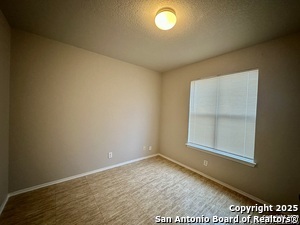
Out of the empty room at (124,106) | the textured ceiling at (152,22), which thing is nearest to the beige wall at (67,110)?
Answer: the empty room at (124,106)

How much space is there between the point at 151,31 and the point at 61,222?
108 inches

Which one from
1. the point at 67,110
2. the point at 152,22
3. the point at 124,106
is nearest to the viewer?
the point at 152,22

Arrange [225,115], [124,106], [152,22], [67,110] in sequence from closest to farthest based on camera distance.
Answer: [152,22] → [67,110] → [225,115] → [124,106]

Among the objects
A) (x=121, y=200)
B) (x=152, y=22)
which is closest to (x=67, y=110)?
(x=121, y=200)

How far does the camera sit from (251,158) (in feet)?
6.75

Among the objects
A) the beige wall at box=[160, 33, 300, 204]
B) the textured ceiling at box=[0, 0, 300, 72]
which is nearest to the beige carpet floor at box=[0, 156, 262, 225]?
the beige wall at box=[160, 33, 300, 204]

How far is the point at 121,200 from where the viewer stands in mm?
1848

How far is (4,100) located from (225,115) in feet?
11.6

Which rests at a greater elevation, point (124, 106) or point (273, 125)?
point (124, 106)

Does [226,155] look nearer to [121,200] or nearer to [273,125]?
[273,125]

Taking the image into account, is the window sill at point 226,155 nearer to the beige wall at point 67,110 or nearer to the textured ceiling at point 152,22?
the beige wall at point 67,110

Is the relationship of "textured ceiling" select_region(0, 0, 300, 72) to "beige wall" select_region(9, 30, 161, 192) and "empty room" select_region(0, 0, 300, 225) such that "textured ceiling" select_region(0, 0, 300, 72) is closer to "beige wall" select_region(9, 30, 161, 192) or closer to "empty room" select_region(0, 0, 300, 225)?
"empty room" select_region(0, 0, 300, 225)

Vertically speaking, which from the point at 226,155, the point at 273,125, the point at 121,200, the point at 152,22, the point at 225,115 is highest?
the point at 152,22

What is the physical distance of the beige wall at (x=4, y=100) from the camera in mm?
1533
